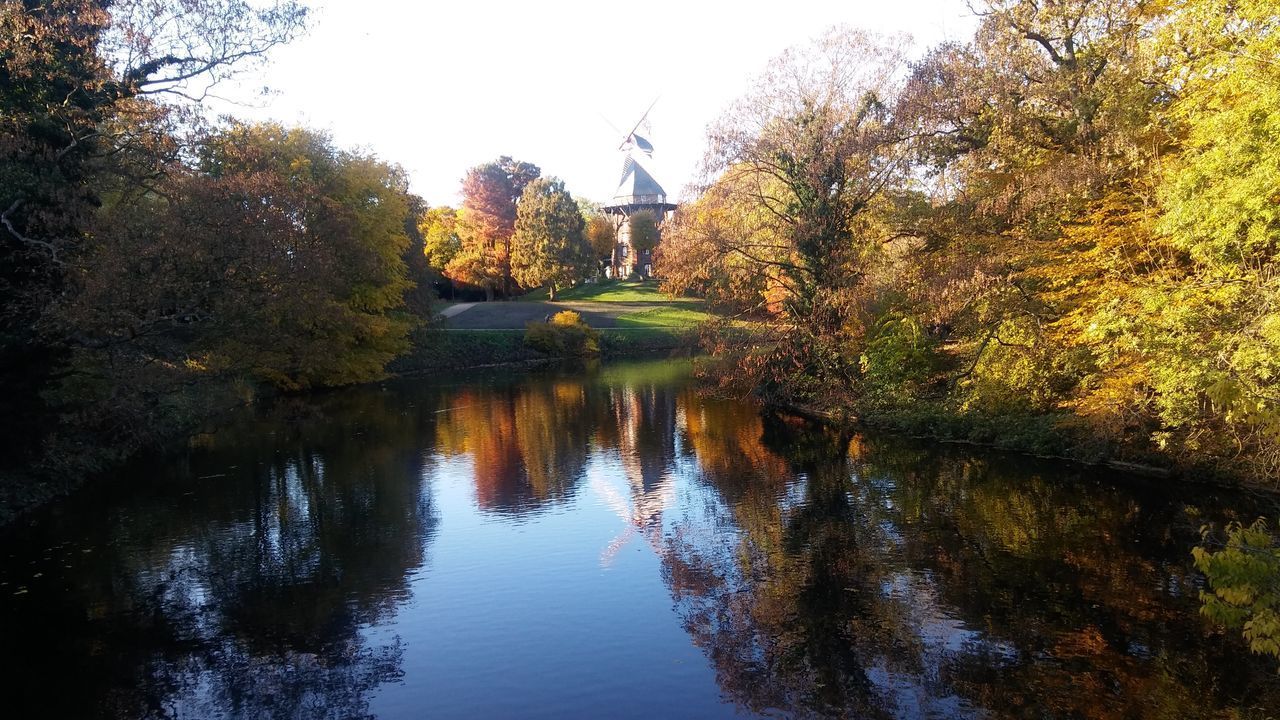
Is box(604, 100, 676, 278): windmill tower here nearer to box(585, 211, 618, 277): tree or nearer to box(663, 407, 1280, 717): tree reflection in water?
box(585, 211, 618, 277): tree

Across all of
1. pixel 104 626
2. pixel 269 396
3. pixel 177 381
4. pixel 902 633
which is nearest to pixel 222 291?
pixel 177 381

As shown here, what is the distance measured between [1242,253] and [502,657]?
13.3 metres

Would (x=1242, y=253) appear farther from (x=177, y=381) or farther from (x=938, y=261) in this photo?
(x=177, y=381)

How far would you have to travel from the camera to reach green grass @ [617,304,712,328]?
222ft

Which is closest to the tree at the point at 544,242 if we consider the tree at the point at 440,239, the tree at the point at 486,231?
the tree at the point at 486,231

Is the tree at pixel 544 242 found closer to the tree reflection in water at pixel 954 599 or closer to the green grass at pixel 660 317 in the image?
the green grass at pixel 660 317

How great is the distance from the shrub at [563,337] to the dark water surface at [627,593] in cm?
3448

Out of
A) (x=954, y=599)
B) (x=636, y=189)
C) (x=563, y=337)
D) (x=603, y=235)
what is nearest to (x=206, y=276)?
(x=954, y=599)

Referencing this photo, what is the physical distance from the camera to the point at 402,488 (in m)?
20.1

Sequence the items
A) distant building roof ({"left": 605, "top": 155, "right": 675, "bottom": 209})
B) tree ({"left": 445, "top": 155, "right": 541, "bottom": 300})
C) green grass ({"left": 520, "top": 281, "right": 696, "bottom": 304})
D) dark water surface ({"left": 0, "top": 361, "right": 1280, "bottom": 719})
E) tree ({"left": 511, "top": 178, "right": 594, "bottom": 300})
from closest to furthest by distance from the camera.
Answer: dark water surface ({"left": 0, "top": 361, "right": 1280, "bottom": 719}) < tree ({"left": 511, "top": 178, "right": 594, "bottom": 300}) < tree ({"left": 445, "top": 155, "right": 541, "bottom": 300}) < green grass ({"left": 520, "top": 281, "right": 696, "bottom": 304}) < distant building roof ({"left": 605, "top": 155, "right": 675, "bottom": 209})

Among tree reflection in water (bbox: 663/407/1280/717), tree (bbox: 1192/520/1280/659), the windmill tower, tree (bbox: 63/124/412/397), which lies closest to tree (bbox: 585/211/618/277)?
the windmill tower

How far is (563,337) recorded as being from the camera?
190ft

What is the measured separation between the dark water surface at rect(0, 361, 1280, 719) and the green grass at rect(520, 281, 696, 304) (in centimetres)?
5750

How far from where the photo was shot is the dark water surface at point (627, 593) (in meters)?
9.56
